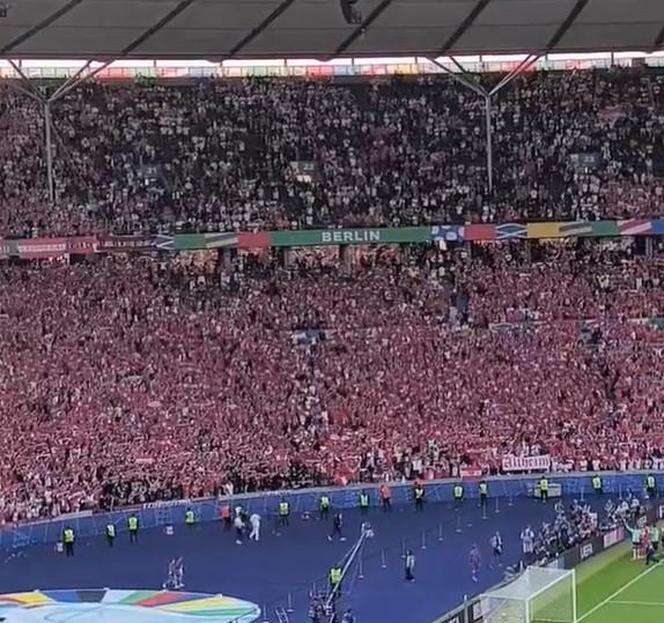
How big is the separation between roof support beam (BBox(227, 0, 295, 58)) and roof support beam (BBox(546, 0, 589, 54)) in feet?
25.4

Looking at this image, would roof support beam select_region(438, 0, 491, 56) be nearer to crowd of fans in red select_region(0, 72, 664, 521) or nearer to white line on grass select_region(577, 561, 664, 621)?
crowd of fans in red select_region(0, 72, 664, 521)

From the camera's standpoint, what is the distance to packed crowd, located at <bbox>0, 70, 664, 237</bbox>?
4659cm

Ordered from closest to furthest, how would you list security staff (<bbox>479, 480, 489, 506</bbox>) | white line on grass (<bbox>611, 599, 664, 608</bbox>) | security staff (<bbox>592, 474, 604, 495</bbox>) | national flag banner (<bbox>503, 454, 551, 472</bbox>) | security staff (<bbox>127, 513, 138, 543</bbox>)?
white line on grass (<bbox>611, 599, 664, 608</bbox>) < security staff (<bbox>127, 513, 138, 543</bbox>) < security staff (<bbox>479, 480, 489, 506</bbox>) < security staff (<bbox>592, 474, 604, 495</bbox>) < national flag banner (<bbox>503, 454, 551, 472</bbox>)

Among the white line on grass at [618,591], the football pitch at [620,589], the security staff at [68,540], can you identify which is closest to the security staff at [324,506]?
the security staff at [68,540]

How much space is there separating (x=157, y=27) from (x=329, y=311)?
45.3 ft

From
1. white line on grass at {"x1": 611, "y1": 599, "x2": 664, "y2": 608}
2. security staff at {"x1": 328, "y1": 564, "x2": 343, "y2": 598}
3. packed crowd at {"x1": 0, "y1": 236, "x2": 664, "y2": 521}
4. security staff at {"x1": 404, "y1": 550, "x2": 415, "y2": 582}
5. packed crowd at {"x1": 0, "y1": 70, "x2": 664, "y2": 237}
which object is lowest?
white line on grass at {"x1": 611, "y1": 599, "x2": 664, "y2": 608}

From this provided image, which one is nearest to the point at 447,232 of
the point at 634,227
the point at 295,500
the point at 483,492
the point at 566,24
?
the point at 634,227

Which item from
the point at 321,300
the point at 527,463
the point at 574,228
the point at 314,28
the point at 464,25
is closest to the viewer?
the point at 314,28

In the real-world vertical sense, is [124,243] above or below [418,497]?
above

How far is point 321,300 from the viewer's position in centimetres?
4569

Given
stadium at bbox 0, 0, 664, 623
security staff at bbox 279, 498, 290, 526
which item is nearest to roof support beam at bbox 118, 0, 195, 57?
stadium at bbox 0, 0, 664, 623

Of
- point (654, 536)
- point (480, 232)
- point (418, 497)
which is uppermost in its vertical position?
point (480, 232)

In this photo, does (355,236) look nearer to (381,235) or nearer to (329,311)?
(381,235)

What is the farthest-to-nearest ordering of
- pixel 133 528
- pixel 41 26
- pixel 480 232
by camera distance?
pixel 480 232 < pixel 133 528 < pixel 41 26
